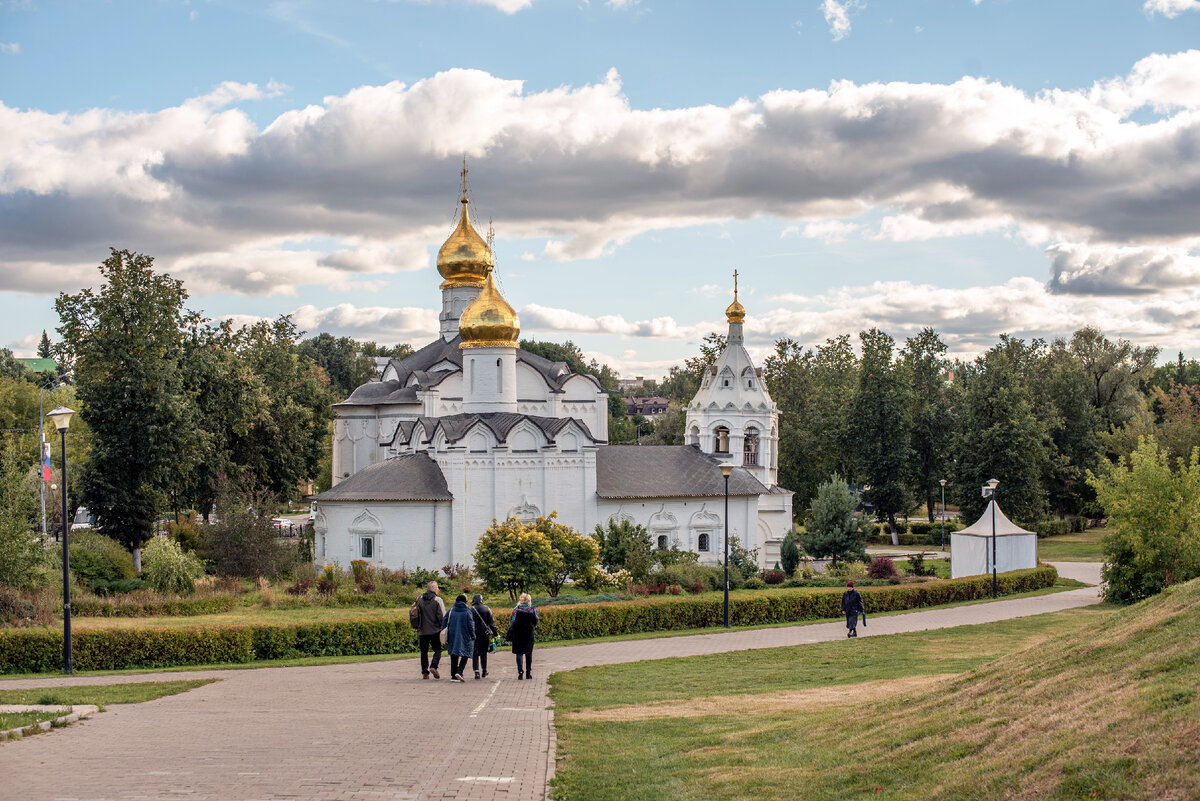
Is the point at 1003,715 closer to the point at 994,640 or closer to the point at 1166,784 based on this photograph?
the point at 1166,784

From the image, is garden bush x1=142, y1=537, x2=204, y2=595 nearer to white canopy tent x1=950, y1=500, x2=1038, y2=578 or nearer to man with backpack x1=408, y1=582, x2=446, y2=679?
man with backpack x1=408, y1=582, x2=446, y2=679

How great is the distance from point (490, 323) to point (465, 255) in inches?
358

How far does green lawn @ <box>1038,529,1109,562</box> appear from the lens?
144 ft

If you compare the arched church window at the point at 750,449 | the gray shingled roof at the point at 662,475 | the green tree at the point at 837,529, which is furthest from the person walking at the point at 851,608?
the arched church window at the point at 750,449

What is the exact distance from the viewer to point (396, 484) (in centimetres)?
3391

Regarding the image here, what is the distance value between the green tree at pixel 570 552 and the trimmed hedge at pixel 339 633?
18.8ft

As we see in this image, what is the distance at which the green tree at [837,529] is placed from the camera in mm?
36812

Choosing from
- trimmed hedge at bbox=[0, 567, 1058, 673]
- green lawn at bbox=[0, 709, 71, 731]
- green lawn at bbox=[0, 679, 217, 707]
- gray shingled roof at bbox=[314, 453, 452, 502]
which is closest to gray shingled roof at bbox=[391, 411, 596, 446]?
gray shingled roof at bbox=[314, 453, 452, 502]

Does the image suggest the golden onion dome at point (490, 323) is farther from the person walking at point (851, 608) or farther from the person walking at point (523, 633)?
the person walking at point (523, 633)

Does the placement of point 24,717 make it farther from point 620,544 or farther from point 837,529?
point 837,529

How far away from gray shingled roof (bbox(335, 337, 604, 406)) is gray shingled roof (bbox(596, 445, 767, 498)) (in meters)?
4.43

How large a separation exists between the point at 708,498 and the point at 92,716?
27681 mm

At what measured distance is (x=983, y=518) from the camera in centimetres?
3456

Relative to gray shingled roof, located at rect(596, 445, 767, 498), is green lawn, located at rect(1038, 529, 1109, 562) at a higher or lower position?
lower
